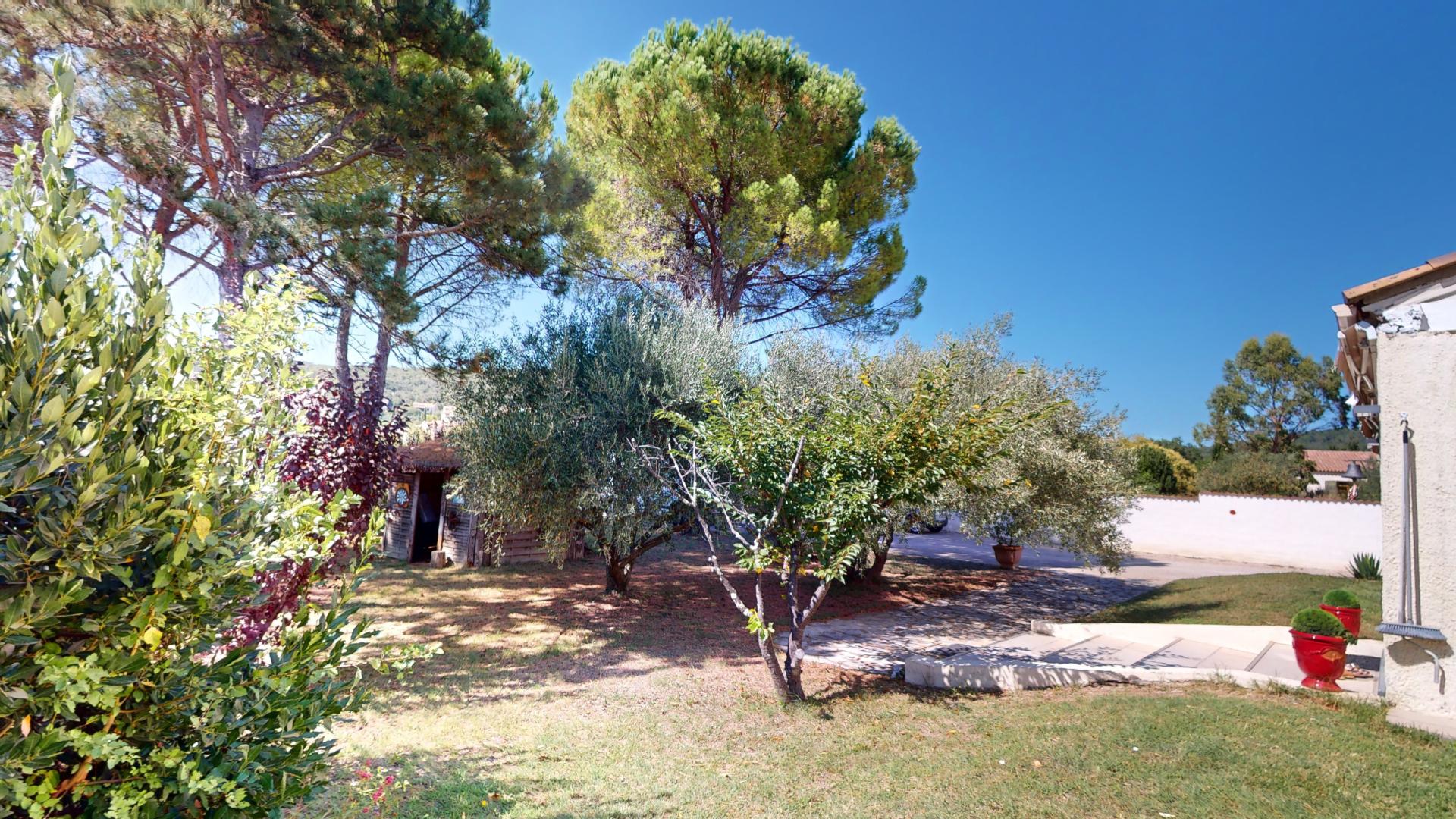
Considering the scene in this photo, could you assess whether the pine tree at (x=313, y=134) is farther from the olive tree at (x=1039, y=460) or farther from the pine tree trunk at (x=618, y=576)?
the olive tree at (x=1039, y=460)

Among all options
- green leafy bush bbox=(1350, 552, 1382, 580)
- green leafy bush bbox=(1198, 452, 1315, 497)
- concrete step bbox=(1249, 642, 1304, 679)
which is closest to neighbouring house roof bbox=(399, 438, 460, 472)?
concrete step bbox=(1249, 642, 1304, 679)

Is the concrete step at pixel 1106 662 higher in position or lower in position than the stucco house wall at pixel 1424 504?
lower

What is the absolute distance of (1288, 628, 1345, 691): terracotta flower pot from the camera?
5.62m

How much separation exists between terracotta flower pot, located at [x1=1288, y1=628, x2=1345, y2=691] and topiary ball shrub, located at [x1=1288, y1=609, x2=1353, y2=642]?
52mm

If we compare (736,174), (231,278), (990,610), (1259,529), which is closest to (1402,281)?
(990,610)

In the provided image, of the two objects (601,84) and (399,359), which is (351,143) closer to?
(399,359)

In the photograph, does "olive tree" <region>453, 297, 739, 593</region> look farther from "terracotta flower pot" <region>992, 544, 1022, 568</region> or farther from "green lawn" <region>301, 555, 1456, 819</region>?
"terracotta flower pot" <region>992, 544, 1022, 568</region>

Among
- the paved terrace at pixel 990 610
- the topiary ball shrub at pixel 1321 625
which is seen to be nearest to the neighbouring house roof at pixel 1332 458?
the paved terrace at pixel 990 610

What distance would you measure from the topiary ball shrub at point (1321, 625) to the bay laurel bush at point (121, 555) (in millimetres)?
7346

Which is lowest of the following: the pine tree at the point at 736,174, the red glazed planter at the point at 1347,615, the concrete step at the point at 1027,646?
the concrete step at the point at 1027,646

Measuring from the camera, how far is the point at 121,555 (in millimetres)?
1582

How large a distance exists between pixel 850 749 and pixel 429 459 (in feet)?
40.0

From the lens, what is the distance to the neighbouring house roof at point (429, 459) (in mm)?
13969

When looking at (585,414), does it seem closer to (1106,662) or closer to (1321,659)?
(1106,662)
